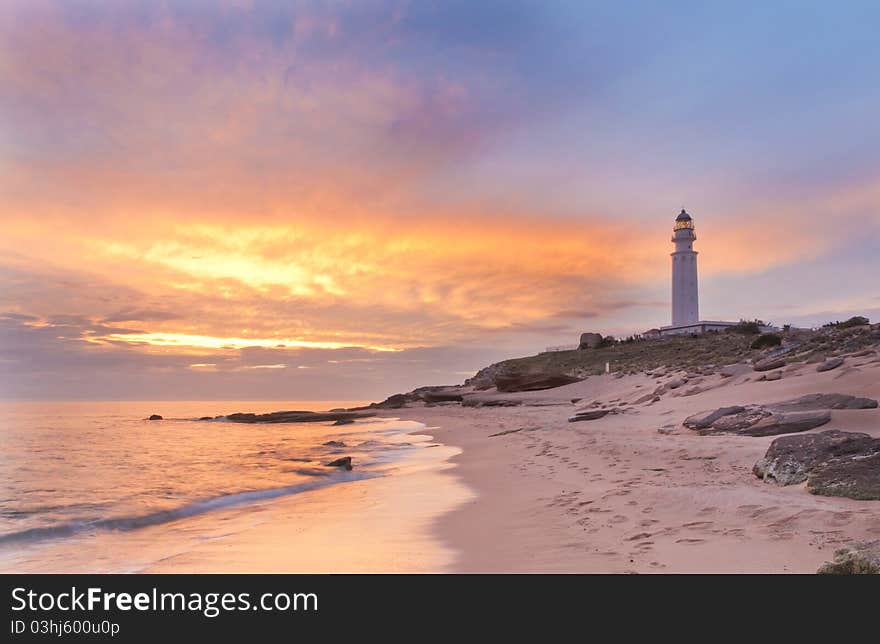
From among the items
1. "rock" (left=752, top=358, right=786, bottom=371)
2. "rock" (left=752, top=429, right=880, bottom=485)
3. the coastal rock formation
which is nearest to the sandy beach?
"rock" (left=752, top=429, right=880, bottom=485)

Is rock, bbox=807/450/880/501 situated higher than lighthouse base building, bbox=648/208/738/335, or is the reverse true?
lighthouse base building, bbox=648/208/738/335

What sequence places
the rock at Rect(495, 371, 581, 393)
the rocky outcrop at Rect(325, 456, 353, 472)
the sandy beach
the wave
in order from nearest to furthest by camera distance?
1. the sandy beach
2. the wave
3. the rocky outcrop at Rect(325, 456, 353, 472)
4. the rock at Rect(495, 371, 581, 393)

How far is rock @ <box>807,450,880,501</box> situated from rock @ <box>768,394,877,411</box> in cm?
513

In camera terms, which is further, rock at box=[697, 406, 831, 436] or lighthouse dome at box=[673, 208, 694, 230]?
lighthouse dome at box=[673, 208, 694, 230]

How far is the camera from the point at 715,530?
5.88 meters

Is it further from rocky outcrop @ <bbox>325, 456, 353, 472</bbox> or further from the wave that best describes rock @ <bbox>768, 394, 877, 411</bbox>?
rocky outcrop @ <bbox>325, 456, 353, 472</bbox>

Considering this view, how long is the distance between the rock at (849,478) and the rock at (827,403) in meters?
5.13

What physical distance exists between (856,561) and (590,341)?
6889cm

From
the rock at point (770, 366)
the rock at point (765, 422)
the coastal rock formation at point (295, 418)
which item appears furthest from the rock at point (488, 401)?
the rock at point (765, 422)

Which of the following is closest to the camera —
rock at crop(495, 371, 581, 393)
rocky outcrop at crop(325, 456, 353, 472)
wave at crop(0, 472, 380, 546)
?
wave at crop(0, 472, 380, 546)

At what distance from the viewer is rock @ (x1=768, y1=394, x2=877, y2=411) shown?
37.4 feet

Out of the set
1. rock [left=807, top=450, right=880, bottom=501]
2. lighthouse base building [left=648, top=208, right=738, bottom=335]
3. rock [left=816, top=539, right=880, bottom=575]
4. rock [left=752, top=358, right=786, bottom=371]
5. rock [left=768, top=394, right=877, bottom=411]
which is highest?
lighthouse base building [left=648, top=208, right=738, bottom=335]

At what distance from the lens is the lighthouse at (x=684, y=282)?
7275 centimetres
